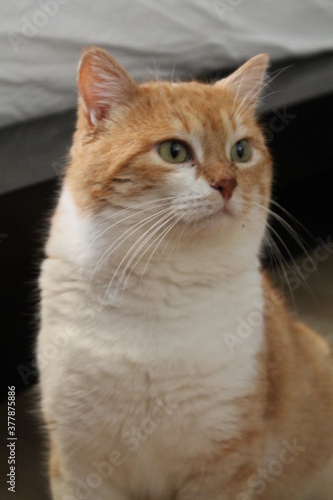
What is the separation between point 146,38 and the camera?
5.83 feet

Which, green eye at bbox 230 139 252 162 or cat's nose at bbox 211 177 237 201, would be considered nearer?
cat's nose at bbox 211 177 237 201

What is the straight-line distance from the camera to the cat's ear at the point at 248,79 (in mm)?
1354

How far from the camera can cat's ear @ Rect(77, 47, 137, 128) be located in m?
1.17

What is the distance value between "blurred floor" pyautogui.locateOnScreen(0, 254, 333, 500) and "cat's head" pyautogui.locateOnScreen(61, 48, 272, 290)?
2.28ft

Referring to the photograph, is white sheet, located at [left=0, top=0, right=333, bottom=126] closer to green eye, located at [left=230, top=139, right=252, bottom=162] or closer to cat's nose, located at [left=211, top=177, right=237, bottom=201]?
green eye, located at [left=230, top=139, right=252, bottom=162]

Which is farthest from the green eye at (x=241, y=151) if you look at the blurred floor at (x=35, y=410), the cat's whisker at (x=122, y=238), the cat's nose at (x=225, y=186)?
the blurred floor at (x=35, y=410)

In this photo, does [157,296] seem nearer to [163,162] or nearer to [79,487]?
[163,162]

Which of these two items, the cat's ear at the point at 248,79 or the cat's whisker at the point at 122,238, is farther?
the cat's ear at the point at 248,79

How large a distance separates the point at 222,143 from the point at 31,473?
3.55 ft

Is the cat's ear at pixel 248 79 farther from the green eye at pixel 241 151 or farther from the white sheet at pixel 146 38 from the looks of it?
the white sheet at pixel 146 38

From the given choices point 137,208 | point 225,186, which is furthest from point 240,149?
point 137,208

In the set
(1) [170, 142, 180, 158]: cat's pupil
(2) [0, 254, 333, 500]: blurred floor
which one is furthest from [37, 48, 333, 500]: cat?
(2) [0, 254, 333, 500]: blurred floor

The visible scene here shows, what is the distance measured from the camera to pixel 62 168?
153 cm

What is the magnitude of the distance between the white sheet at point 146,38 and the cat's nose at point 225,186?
727mm
